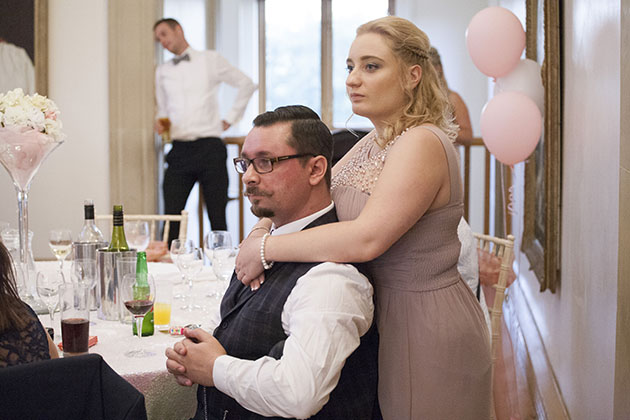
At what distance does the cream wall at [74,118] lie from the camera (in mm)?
5387

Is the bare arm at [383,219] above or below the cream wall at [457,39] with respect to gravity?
below

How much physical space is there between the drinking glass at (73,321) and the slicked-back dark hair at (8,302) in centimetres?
30

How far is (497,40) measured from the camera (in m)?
3.46

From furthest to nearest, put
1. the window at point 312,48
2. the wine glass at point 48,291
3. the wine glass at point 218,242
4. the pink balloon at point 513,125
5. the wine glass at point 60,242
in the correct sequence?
the window at point 312,48 → the pink balloon at point 513,125 → the wine glass at point 60,242 → the wine glass at point 218,242 → the wine glass at point 48,291

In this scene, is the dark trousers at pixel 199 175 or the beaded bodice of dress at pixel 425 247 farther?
the dark trousers at pixel 199 175

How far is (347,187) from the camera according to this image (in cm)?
167

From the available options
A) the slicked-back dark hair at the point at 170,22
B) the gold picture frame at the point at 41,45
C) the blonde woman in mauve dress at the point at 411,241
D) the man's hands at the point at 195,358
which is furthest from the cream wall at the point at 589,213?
the gold picture frame at the point at 41,45

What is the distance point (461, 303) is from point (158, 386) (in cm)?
71

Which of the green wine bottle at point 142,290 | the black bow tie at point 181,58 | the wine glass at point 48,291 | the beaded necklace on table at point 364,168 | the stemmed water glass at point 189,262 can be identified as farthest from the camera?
the black bow tie at point 181,58

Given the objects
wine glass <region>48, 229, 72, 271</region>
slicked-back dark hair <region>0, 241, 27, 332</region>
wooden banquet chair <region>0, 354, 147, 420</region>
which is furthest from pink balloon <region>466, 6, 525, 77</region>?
wooden banquet chair <region>0, 354, 147, 420</region>

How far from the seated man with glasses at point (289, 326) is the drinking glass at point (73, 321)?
0.27 m

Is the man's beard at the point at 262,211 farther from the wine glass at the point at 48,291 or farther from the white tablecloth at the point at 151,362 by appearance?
the wine glass at the point at 48,291

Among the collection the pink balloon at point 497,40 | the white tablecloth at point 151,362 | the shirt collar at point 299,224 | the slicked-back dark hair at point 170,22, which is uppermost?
the slicked-back dark hair at point 170,22

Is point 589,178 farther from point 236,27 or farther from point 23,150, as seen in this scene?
point 236,27
